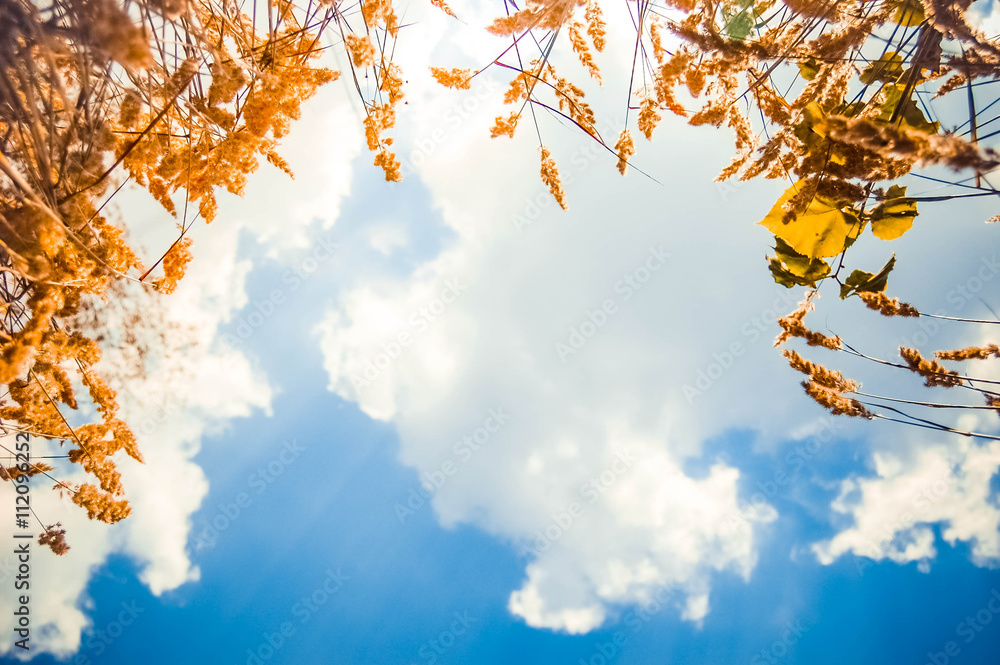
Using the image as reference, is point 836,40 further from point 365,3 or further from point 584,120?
point 365,3

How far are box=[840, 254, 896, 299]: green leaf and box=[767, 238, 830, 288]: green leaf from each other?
0.10 metres

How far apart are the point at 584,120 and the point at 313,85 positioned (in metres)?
1.26

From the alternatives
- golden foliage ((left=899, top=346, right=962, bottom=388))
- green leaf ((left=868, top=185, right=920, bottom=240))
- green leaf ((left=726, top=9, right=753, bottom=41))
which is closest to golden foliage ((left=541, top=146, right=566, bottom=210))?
green leaf ((left=726, top=9, right=753, bottom=41))

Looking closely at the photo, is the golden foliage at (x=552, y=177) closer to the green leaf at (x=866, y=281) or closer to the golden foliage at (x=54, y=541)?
the green leaf at (x=866, y=281)

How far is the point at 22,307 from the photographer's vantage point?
189 centimetres

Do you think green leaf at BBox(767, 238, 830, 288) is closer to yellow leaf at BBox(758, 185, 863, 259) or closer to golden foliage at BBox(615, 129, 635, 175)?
yellow leaf at BBox(758, 185, 863, 259)

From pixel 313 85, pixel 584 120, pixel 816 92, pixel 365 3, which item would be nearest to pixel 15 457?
pixel 313 85

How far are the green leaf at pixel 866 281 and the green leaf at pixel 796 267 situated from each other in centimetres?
10

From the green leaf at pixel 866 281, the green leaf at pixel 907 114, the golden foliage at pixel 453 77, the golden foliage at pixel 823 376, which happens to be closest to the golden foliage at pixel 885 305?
the green leaf at pixel 866 281

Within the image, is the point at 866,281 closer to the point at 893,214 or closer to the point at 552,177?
the point at 893,214

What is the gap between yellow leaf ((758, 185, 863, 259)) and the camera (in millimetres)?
1279

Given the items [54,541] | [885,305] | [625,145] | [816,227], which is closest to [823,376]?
[885,305]

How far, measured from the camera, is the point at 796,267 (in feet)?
4.48

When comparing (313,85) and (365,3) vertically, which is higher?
(365,3)
